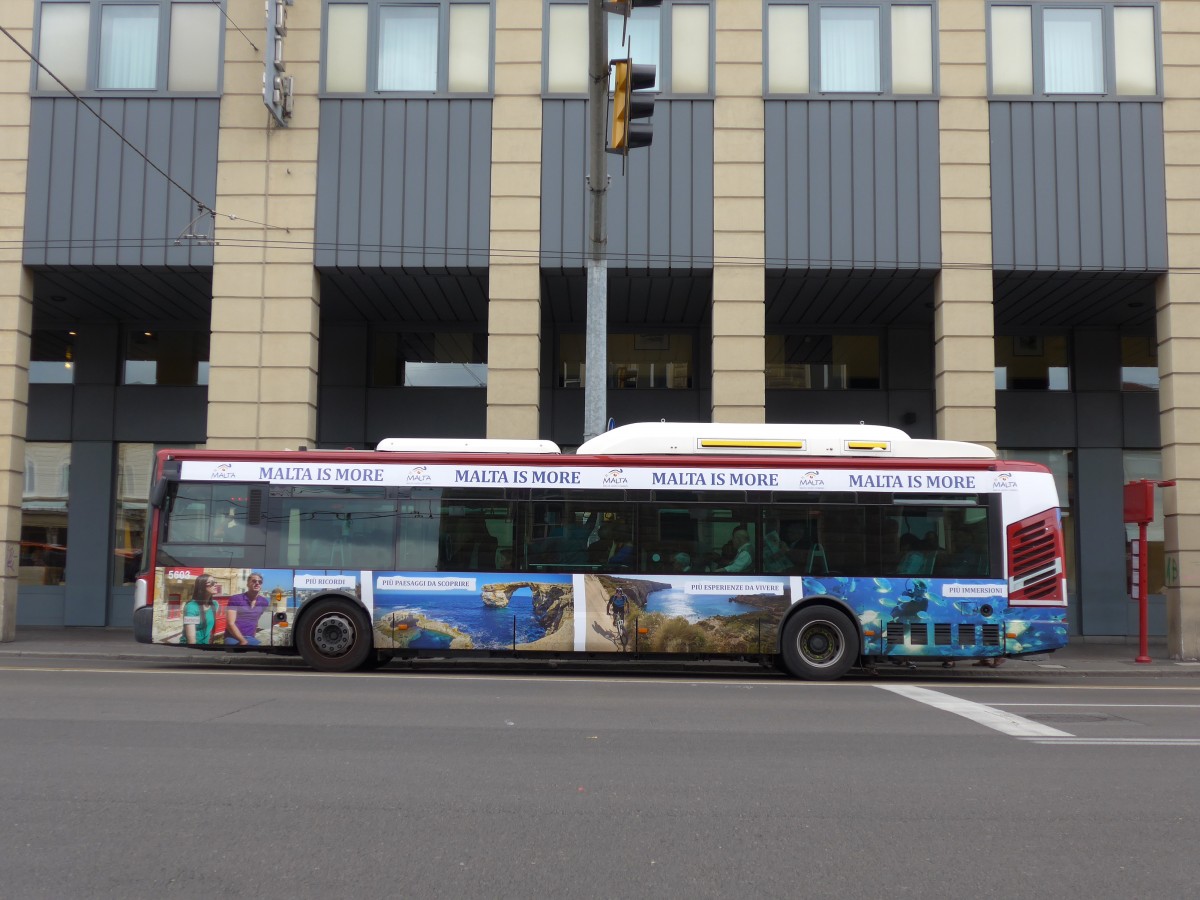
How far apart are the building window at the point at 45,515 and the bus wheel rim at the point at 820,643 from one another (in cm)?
1599

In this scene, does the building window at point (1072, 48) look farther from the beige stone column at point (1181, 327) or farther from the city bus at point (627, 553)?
the city bus at point (627, 553)

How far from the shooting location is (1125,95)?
19.0 meters

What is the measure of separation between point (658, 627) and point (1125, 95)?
12.4 m

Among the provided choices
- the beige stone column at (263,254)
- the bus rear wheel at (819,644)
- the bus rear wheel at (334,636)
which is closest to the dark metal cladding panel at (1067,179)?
the bus rear wheel at (819,644)

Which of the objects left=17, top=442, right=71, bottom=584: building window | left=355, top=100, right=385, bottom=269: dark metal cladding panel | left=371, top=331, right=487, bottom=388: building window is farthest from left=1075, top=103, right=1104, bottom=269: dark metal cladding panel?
left=17, top=442, right=71, bottom=584: building window

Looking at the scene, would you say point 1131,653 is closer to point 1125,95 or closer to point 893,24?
point 1125,95

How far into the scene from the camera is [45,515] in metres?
23.1

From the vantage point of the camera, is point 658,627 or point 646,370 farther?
point 646,370

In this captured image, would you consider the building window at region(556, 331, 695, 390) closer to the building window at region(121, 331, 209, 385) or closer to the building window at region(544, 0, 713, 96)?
the building window at region(544, 0, 713, 96)

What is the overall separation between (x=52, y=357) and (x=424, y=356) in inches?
308

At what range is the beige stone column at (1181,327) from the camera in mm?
18031

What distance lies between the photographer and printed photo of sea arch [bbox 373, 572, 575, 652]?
14047mm

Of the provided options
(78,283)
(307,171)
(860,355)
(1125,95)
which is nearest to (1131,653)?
(860,355)

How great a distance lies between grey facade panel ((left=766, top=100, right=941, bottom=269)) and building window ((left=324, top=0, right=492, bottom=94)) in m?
5.28
